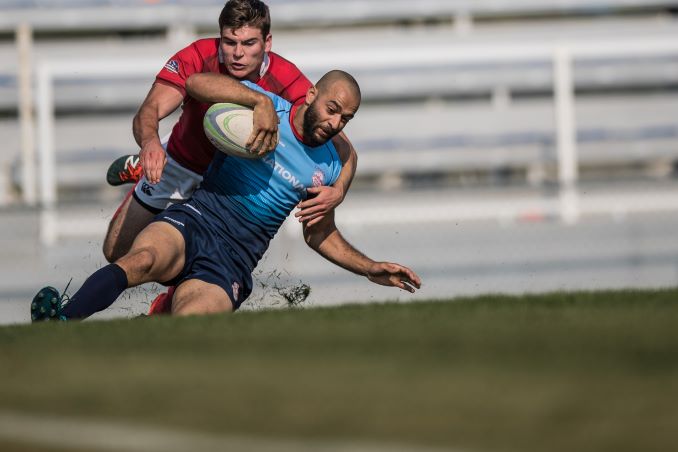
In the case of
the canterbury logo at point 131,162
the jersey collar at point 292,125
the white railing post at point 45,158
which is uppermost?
the white railing post at point 45,158

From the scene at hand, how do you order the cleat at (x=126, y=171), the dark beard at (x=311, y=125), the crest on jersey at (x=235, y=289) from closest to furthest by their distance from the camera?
the dark beard at (x=311, y=125) → the crest on jersey at (x=235, y=289) → the cleat at (x=126, y=171)

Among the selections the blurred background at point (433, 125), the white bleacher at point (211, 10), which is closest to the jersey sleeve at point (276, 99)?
the blurred background at point (433, 125)

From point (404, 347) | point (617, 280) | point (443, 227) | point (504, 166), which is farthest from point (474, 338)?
point (504, 166)

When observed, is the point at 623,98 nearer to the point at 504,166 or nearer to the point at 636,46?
the point at 504,166

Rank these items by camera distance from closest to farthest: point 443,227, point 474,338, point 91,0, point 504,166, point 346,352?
point 346,352
point 474,338
point 443,227
point 504,166
point 91,0

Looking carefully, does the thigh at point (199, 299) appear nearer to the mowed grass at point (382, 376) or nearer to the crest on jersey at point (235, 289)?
the crest on jersey at point (235, 289)

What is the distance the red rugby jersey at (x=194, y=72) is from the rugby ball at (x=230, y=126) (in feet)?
1.16

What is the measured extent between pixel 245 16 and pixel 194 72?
1.33 ft

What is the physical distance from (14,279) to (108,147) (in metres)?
6.44

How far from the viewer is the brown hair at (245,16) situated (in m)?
6.12

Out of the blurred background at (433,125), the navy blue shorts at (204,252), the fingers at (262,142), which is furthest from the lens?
the blurred background at (433,125)

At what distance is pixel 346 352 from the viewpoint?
403 cm

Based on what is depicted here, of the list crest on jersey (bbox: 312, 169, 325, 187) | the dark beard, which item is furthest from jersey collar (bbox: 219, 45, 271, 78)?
crest on jersey (bbox: 312, 169, 325, 187)

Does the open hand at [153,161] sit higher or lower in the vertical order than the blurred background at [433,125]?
lower
